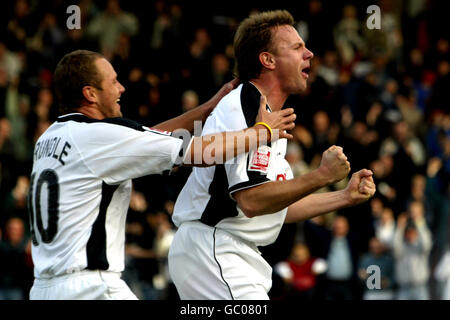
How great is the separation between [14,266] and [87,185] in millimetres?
6939

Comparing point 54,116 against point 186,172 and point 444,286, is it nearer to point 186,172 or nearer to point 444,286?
point 186,172

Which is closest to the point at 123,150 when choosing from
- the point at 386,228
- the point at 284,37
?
the point at 284,37

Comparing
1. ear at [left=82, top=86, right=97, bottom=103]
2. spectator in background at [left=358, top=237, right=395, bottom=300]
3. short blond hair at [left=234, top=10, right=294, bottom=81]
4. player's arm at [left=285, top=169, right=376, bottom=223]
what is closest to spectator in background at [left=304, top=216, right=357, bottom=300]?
spectator in background at [left=358, top=237, right=395, bottom=300]

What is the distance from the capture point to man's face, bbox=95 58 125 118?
221 inches

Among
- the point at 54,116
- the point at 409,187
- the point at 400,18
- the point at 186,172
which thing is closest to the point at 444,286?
the point at 409,187

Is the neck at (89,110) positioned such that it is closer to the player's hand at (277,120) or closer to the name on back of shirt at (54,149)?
the name on back of shirt at (54,149)

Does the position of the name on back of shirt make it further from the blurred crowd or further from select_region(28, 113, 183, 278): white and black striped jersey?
the blurred crowd

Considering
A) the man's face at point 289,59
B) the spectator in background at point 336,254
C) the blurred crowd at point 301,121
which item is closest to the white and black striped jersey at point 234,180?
the man's face at point 289,59

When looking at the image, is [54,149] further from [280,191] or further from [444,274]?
[444,274]

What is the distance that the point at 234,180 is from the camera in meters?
5.43

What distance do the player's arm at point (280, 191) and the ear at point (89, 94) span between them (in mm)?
1110

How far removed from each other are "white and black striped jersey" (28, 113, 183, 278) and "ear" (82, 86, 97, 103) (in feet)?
0.63

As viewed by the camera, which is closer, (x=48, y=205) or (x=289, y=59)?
(x=48, y=205)
